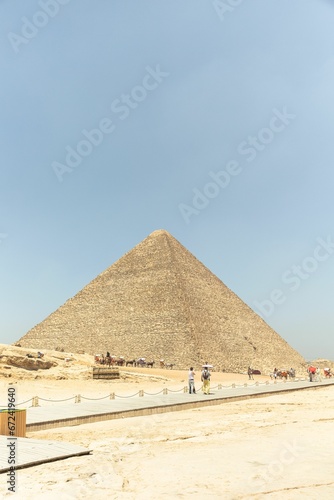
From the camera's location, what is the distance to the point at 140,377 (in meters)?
29.3

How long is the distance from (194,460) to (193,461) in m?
0.07

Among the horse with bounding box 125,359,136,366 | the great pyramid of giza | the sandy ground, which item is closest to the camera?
the sandy ground

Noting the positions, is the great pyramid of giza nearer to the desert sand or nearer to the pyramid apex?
the pyramid apex

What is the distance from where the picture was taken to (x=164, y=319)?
200 ft

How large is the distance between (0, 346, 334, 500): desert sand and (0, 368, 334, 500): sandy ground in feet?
0.04

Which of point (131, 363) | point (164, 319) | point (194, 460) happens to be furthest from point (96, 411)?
point (164, 319)

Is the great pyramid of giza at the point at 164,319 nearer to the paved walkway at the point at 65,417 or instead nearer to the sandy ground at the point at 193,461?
the paved walkway at the point at 65,417

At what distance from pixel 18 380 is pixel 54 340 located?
162ft

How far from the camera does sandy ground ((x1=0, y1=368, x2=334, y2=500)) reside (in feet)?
17.0

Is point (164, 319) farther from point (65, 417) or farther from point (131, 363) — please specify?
point (65, 417)

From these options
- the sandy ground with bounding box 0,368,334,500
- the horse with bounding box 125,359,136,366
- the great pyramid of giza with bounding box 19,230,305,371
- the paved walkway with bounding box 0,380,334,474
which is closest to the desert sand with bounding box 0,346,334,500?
the sandy ground with bounding box 0,368,334,500

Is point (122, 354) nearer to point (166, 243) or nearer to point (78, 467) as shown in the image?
point (166, 243)

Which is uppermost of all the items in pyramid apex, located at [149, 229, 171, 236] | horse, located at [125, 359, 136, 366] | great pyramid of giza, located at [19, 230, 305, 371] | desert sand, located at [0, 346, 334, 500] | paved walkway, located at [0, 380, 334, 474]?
pyramid apex, located at [149, 229, 171, 236]

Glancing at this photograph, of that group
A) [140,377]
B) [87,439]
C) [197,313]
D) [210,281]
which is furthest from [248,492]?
[210,281]
